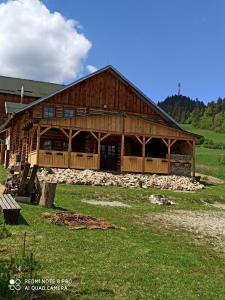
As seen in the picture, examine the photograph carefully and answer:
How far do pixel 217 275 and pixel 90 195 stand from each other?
13005mm

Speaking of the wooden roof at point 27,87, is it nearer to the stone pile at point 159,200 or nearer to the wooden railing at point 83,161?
the wooden railing at point 83,161

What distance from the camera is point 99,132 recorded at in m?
29.1

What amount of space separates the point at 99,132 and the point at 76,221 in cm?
1808

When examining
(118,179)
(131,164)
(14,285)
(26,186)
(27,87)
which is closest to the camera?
(14,285)

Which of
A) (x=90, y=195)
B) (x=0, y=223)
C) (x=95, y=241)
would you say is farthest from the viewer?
(x=90, y=195)

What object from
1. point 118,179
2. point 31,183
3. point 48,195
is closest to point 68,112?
point 118,179

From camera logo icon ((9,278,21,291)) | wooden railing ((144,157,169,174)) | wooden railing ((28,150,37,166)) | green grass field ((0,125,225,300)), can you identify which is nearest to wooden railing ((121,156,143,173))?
wooden railing ((144,157,169,174))

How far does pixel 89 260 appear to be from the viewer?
7.63m

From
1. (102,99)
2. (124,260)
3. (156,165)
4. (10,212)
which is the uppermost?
(102,99)

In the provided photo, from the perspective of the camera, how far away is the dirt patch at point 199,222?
37.5 ft

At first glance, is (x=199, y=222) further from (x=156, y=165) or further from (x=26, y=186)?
(x=156, y=165)

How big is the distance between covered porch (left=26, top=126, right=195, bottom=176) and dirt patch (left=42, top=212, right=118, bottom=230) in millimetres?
15909

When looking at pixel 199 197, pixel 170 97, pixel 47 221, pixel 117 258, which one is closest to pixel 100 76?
pixel 199 197

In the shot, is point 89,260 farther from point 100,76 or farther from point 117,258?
point 100,76
